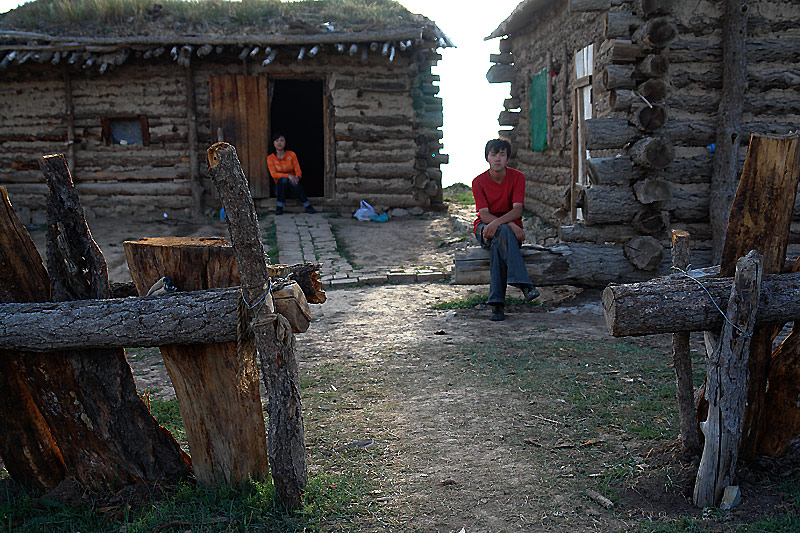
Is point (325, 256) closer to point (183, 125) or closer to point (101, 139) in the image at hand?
point (183, 125)

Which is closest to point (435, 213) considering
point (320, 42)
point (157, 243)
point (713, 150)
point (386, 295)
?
point (320, 42)

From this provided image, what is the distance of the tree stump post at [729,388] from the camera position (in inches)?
123

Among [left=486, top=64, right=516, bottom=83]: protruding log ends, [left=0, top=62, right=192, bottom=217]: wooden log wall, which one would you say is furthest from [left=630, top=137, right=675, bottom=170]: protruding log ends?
[left=0, top=62, right=192, bottom=217]: wooden log wall

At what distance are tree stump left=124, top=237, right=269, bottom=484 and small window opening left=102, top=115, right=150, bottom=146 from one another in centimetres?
1175

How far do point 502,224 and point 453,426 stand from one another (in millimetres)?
3307

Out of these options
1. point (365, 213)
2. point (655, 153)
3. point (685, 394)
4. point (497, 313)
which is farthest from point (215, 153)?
point (365, 213)

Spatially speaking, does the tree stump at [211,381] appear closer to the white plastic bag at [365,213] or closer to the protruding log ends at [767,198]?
the protruding log ends at [767,198]

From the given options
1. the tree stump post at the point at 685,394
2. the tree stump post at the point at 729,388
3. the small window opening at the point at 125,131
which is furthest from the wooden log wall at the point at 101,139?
the tree stump post at the point at 729,388

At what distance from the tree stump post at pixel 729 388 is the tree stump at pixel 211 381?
215 centimetres

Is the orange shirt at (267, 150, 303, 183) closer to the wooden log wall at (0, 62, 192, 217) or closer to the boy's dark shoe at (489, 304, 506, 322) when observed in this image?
the wooden log wall at (0, 62, 192, 217)

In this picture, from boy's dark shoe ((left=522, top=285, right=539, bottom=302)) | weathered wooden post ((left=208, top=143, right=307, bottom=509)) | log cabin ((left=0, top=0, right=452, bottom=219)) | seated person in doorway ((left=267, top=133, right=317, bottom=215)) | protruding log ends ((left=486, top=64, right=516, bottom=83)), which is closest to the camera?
weathered wooden post ((left=208, top=143, right=307, bottom=509))

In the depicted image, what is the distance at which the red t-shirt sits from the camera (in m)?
7.14

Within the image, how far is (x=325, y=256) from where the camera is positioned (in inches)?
417

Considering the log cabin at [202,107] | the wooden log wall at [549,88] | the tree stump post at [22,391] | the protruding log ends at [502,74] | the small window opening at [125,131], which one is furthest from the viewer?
the protruding log ends at [502,74]
